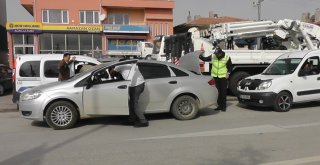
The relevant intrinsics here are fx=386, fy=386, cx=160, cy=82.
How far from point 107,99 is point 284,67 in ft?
18.6

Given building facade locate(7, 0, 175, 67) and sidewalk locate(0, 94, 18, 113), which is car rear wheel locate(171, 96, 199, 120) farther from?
building facade locate(7, 0, 175, 67)

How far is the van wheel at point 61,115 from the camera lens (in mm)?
8445

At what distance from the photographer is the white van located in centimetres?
1072

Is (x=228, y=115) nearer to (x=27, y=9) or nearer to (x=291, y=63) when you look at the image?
(x=291, y=63)

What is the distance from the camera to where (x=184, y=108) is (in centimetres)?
952

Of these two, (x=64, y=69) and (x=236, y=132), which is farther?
(x=64, y=69)

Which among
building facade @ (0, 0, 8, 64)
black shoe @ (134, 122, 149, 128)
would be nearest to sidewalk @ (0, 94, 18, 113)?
black shoe @ (134, 122, 149, 128)

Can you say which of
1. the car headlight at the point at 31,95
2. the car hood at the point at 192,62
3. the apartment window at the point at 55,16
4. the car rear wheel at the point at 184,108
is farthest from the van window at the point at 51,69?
the apartment window at the point at 55,16

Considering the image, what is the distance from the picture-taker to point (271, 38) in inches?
622

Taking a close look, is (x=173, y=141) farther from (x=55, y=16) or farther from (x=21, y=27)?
(x=55, y=16)

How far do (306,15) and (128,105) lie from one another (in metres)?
52.6

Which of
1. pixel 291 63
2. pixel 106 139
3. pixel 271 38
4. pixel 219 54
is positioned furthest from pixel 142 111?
pixel 271 38

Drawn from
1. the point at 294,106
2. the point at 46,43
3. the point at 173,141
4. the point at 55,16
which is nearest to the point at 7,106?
the point at 173,141

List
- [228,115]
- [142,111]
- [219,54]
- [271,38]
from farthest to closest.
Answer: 1. [271,38]
2. [219,54]
3. [228,115]
4. [142,111]
